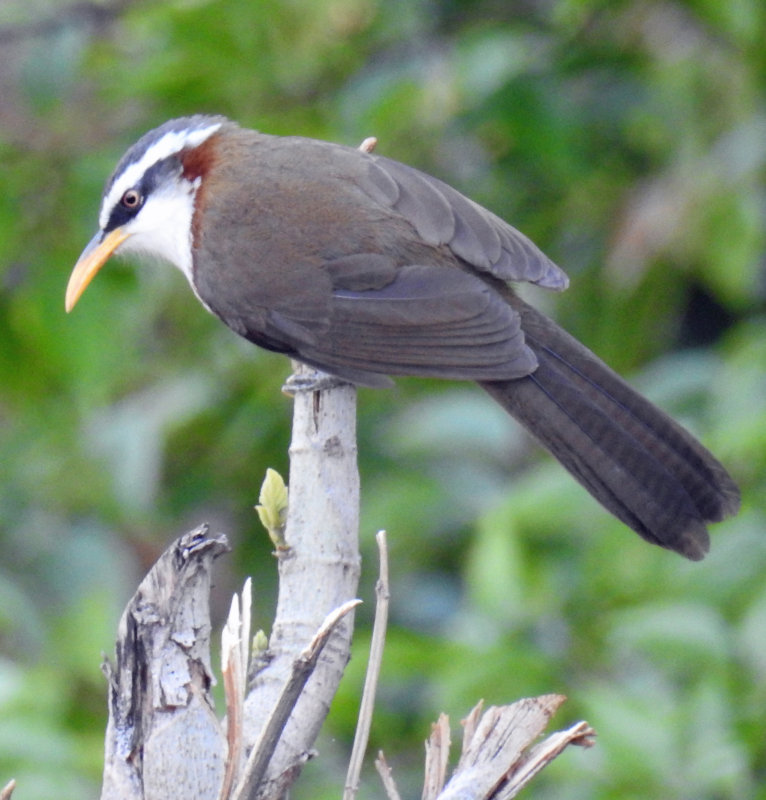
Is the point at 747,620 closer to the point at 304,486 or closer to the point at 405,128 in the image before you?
the point at 304,486

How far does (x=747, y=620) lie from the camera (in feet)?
9.85

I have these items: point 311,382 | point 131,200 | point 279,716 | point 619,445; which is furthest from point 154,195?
point 279,716

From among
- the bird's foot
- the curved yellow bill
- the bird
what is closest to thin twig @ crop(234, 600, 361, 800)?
the bird's foot

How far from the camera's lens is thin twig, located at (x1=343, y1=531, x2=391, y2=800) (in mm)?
1611

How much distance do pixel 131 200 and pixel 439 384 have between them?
67.3 inches

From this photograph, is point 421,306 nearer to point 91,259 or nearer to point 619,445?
point 619,445

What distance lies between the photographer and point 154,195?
11.4ft

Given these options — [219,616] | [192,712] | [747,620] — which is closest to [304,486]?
[192,712]

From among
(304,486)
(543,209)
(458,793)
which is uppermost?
(543,209)

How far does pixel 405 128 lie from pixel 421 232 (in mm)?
1599

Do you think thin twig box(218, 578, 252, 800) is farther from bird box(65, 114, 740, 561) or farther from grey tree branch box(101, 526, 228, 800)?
bird box(65, 114, 740, 561)

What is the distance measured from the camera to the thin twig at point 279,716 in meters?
1.49

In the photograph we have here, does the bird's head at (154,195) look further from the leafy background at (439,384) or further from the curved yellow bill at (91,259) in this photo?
the leafy background at (439,384)

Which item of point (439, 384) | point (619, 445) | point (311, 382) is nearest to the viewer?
point (311, 382)
